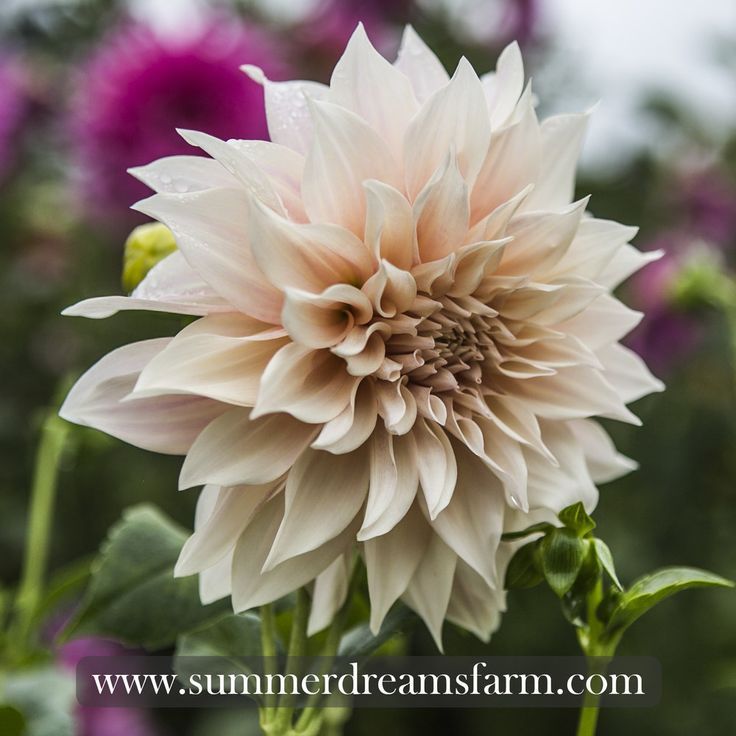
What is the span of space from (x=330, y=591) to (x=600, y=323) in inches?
6.4

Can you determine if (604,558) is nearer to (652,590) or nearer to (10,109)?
(652,590)

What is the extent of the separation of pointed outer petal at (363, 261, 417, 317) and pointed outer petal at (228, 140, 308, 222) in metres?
0.04

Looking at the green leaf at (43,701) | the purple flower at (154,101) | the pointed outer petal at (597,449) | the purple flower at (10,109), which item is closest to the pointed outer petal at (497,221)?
the pointed outer petal at (597,449)

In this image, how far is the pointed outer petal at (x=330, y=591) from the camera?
435 millimetres

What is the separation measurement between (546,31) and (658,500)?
0.60 m

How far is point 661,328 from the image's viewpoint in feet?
3.95

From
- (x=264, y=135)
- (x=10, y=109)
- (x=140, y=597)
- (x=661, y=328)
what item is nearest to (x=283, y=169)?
(x=140, y=597)

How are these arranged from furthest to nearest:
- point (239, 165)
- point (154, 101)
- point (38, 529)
Answer: 1. point (154, 101)
2. point (38, 529)
3. point (239, 165)

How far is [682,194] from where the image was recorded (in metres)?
1.48

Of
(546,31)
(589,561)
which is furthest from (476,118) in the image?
(546,31)

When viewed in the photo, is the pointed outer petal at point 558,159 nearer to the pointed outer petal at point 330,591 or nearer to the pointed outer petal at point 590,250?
the pointed outer petal at point 590,250

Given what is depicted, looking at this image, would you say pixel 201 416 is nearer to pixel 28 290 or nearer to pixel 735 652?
pixel 735 652

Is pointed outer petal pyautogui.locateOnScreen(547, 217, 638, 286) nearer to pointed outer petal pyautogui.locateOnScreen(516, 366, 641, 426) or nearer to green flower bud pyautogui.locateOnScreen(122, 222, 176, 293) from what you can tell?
pointed outer petal pyautogui.locateOnScreen(516, 366, 641, 426)

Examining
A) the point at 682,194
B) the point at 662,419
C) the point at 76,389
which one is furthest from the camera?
Result: the point at 682,194
